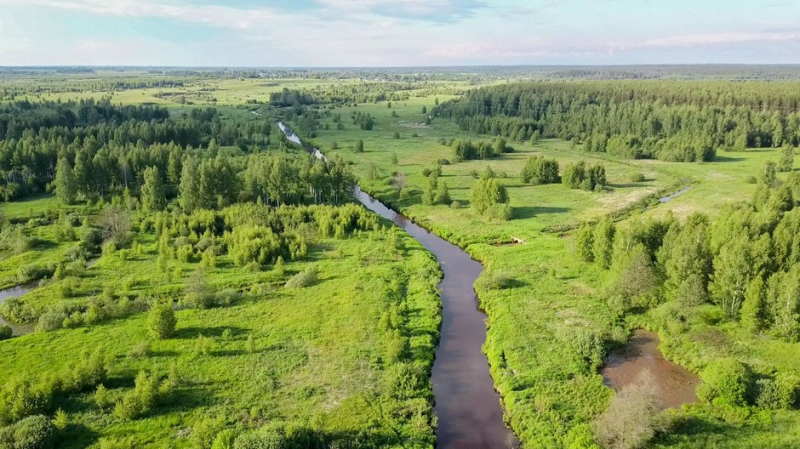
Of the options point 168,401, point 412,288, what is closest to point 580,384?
point 412,288

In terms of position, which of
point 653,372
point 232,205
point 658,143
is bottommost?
point 653,372

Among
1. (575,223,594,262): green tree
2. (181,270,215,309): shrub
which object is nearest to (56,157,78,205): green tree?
(181,270,215,309): shrub

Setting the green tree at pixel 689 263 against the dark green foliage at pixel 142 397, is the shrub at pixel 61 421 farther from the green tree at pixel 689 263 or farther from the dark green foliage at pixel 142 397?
the green tree at pixel 689 263

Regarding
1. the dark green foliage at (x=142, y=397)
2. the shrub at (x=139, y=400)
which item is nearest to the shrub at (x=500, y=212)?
the dark green foliage at (x=142, y=397)

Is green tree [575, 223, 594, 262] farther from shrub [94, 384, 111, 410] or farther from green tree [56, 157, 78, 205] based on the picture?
green tree [56, 157, 78, 205]

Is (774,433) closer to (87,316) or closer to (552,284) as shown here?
(552,284)
